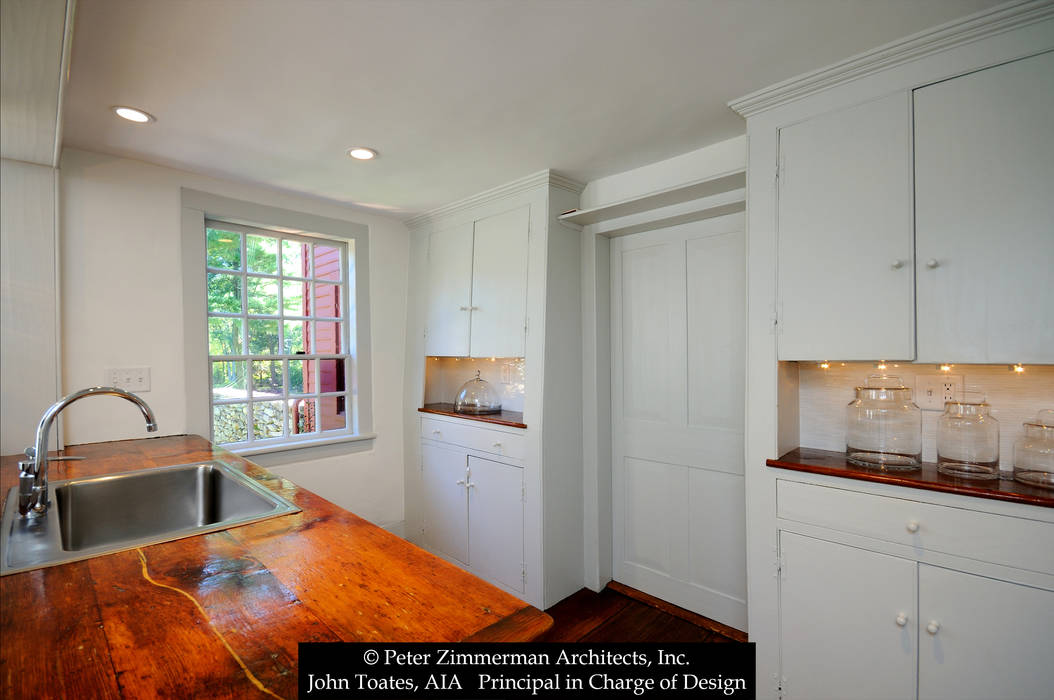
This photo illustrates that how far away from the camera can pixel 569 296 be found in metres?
2.85

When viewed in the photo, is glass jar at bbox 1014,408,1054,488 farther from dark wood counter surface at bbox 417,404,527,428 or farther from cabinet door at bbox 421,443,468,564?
cabinet door at bbox 421,443,468,564

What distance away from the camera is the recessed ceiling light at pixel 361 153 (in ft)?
7.88

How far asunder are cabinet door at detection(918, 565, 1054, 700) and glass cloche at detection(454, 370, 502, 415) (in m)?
2.31

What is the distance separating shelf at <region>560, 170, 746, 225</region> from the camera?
7.16 ft

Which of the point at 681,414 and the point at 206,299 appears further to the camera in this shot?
the point at 206,299

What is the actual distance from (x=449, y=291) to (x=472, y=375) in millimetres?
664

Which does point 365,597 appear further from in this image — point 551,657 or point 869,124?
point 869,124

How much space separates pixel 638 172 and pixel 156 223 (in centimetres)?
263

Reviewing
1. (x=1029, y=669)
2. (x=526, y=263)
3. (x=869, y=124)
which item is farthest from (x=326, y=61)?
(x=1029, y=669)

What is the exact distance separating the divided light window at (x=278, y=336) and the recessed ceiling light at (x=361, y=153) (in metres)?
1.05

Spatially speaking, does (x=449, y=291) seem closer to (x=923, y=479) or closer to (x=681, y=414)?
(x=681, y=414)

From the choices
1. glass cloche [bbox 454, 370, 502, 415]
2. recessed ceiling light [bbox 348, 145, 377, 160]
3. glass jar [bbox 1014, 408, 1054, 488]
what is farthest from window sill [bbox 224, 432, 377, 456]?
glass jar [bbox 1014, 408, 1054, 488]

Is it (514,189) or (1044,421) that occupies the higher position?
(514,189)

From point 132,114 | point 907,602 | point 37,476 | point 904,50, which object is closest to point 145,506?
point 37,476
